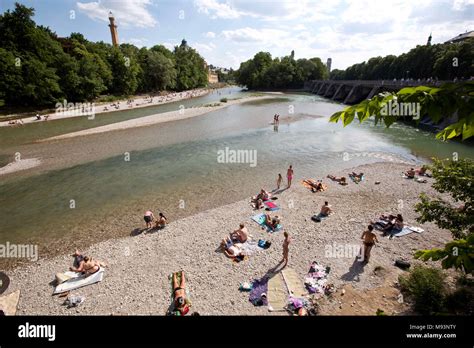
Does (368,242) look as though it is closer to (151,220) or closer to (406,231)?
(406,231)

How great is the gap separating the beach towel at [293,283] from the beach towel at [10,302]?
34.3 feet

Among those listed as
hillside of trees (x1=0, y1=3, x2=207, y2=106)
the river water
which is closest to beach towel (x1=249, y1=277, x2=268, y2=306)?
the river water

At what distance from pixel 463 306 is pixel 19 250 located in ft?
64.2

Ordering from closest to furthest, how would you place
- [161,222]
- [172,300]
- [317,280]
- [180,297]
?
[180,297] < [172,300] < [317,280] < [161,222]

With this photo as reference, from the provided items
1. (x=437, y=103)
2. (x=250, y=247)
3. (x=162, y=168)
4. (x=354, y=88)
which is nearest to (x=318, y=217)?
(x=250, y=247)

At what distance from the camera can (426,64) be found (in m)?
69.2

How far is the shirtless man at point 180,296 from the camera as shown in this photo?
873 centimetres

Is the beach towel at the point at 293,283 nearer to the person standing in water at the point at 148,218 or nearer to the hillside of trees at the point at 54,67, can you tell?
the person standing in water at the point at 148,218

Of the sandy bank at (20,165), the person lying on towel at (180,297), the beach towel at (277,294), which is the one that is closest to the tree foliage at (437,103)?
the beach towel at (277,294)

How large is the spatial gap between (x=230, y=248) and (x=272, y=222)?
3281 millimetres
